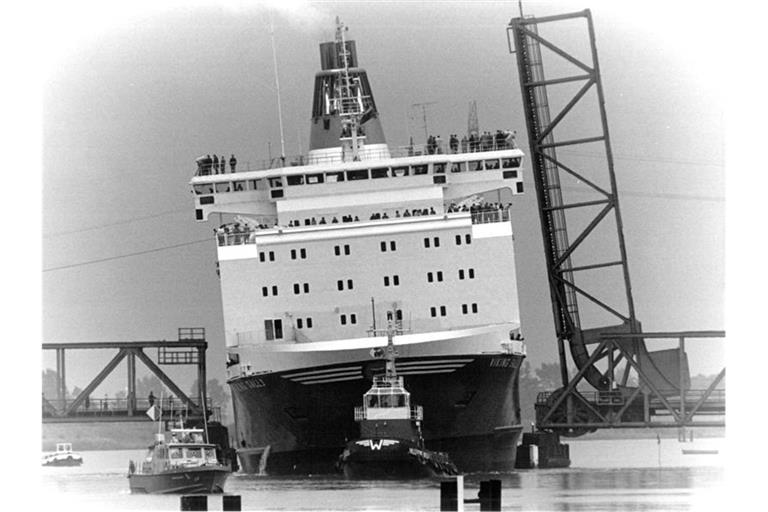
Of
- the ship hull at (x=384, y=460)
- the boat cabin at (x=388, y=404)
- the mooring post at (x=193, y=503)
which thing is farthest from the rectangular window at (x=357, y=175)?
the mooring post at (x=193, y=503)

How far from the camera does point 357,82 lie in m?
51.8

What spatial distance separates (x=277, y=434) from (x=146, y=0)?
8927 mm

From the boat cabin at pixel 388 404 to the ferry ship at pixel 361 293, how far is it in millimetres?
1231

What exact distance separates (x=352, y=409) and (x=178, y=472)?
461 centimetres

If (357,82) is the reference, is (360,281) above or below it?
below

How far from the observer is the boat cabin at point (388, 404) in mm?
42344

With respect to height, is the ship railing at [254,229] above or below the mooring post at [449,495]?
above

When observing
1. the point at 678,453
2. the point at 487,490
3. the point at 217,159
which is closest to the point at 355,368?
Result: the point at 217,159

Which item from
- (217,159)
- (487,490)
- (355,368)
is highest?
(217,159)

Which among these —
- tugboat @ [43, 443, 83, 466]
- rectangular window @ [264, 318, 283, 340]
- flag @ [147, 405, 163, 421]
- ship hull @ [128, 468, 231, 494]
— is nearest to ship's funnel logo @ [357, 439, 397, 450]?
ship hull @ [128, 468, 231, 494]

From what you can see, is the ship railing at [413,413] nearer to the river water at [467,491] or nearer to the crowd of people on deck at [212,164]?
the river water at [467,491]

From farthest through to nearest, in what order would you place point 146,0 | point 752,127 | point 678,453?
point 678,453 → point 146,0 → point 752,127

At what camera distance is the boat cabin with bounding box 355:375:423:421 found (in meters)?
42.3

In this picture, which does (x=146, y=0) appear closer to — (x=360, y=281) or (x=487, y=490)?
(x=360, y=281)
